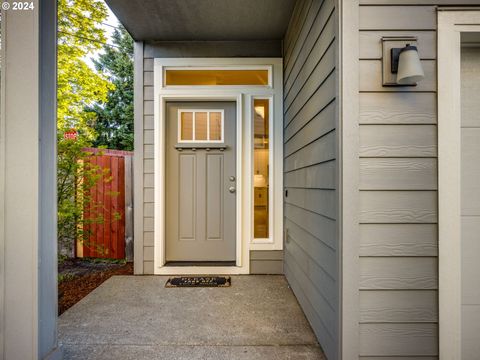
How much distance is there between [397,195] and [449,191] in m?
0.25

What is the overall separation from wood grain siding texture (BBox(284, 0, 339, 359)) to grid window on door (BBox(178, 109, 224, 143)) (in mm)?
841

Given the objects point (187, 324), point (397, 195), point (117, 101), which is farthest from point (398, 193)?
point (117, 101)

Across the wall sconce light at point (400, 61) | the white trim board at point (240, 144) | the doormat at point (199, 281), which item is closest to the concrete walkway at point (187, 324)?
the doormat at point (199, 281)

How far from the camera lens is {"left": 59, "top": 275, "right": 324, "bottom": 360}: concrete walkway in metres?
1.71

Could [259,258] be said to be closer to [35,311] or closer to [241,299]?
[241,299]

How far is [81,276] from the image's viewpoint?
A: 3.08 m

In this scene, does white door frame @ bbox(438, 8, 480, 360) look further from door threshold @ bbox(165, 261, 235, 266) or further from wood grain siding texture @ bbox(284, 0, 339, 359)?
door threshold @ bbox(165, 261, 235, 266)

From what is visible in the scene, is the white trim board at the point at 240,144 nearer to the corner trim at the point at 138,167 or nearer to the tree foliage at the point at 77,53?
the corner trim at the point at 138,167

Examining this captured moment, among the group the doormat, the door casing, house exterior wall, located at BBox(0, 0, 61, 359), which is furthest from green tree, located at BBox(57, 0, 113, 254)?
house exterior wall, located at BBox(0, 0, 61, 359)

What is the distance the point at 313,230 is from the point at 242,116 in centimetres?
165

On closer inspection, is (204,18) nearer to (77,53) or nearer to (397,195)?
(397,195)

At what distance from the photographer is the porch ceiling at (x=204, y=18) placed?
2.45 m

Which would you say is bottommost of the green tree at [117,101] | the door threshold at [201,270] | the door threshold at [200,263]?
the door threshold at [201,270]
